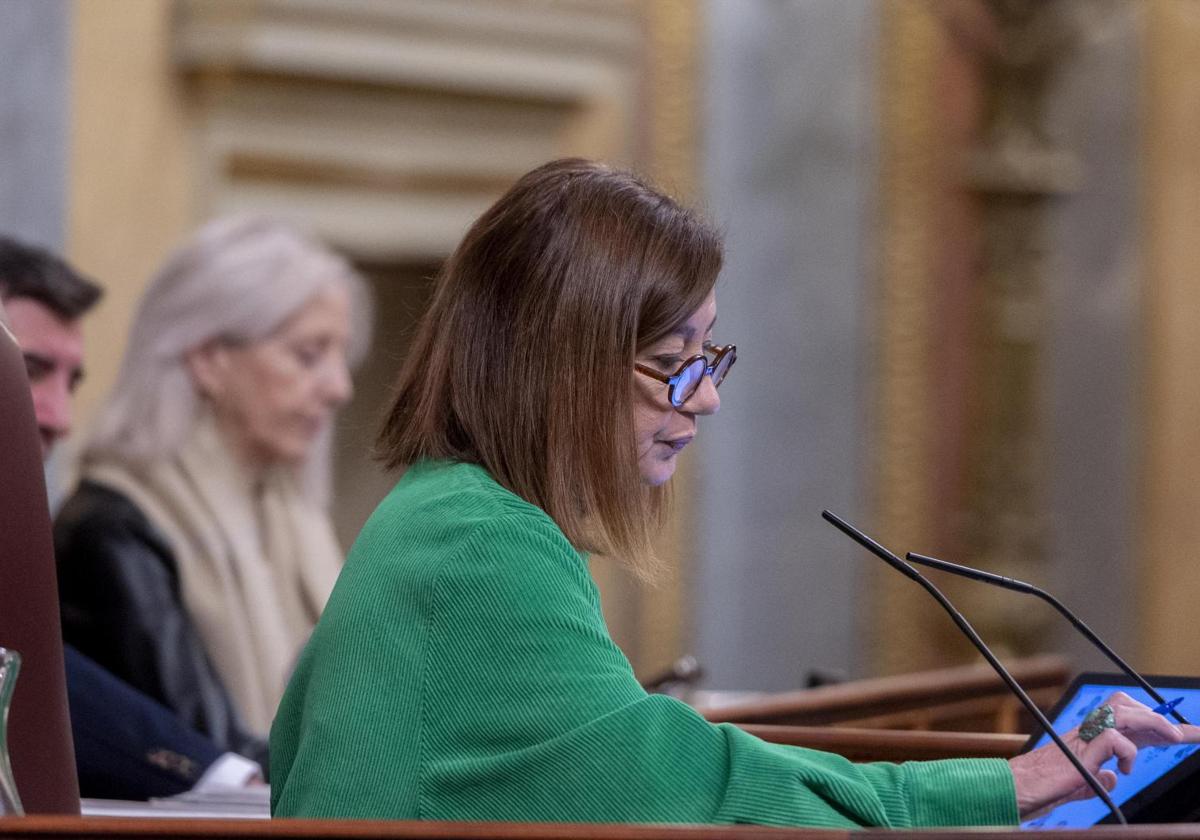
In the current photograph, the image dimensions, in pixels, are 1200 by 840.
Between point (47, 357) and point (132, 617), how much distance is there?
483 millimetres

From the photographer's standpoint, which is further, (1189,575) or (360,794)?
(1189,575)

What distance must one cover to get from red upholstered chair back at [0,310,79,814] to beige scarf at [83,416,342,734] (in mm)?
1601

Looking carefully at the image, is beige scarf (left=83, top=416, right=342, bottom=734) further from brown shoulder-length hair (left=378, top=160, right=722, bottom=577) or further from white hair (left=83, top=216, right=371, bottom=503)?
brown shoulder-length hair (left=378, top=160, right=722, bottom=577)

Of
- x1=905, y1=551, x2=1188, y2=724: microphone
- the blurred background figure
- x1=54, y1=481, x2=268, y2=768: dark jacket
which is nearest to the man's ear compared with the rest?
x1=54, y1=481, x2=268, y2=768: dark jacket

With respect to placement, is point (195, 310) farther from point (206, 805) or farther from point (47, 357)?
point (206, 805)

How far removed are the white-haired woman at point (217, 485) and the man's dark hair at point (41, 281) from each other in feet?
1.38

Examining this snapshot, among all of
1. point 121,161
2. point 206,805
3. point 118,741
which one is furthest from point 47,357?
point 121,161

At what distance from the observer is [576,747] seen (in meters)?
1.42

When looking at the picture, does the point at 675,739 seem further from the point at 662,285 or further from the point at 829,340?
the point at 829,340

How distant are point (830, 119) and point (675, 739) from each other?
479 centimetres

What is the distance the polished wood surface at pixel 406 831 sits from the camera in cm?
120

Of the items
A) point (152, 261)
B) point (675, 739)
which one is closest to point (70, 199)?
point (152, 261)

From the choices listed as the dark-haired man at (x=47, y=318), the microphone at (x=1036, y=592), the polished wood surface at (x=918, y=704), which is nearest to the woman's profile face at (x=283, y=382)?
the dark-haired man at (x=47, y=318)

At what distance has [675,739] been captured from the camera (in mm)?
1435
